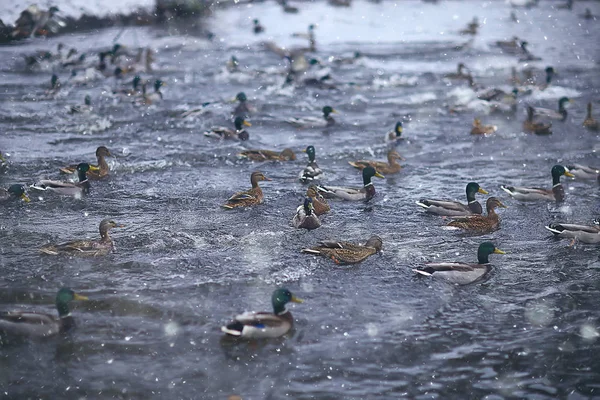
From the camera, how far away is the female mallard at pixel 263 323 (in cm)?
790

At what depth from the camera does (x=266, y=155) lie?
15.2 meters

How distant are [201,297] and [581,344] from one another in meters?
4.69

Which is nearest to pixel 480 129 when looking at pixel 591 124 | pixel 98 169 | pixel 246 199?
pixel 591 124

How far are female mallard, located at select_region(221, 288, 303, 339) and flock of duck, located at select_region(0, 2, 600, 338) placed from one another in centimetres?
1

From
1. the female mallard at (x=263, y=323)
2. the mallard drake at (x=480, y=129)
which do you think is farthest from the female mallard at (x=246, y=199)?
the mallard drake at (x=480, y=129)

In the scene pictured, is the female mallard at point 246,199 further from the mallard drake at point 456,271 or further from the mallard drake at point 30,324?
the mallard drake at point 30,324

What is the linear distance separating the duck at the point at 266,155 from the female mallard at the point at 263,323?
7201 mm

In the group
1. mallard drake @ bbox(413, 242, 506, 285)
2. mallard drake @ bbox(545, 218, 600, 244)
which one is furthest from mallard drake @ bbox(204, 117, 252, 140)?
mallard drake @ bbox(545, 218, 600, 244)

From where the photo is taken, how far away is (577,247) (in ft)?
35.5

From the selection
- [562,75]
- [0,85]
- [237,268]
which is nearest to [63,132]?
[0,85]

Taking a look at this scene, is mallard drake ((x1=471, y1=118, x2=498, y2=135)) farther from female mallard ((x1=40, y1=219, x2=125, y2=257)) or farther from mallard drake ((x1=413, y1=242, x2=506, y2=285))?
female mallard ((x1=40, y1=219, x2=125, y2=257))

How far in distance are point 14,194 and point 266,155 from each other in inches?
209

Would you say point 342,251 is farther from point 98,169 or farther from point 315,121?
point 315,121

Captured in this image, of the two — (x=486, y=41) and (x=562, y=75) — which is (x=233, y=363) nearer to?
(x=562, y=75)
